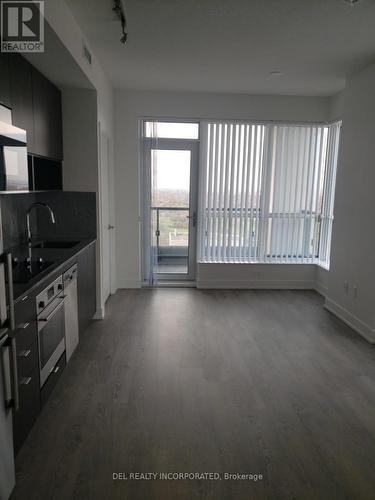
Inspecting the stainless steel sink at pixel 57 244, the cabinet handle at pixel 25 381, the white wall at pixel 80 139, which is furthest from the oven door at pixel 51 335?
the white wall at pixel 80 139

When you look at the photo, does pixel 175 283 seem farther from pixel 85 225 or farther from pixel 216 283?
pixel 85 225

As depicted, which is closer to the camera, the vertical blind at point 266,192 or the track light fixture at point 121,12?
the track light fixture at point 121,12

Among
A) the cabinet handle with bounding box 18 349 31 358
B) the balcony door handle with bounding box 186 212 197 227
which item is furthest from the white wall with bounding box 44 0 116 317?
the cabinet handle with bounding box 18 349 31 358

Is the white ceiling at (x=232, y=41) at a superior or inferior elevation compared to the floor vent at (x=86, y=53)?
superior

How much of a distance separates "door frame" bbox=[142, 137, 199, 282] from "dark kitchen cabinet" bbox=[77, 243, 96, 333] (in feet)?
5.11

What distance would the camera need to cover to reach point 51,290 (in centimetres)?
258

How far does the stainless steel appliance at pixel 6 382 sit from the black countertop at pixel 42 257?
9.3 inches

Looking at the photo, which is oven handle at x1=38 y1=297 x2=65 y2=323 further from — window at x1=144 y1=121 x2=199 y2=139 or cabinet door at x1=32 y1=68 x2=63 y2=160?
window at x1=144 y1=121 x2=199 y2=139

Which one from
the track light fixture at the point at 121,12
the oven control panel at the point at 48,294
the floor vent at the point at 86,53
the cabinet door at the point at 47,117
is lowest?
the oven control panel at the point at 48,294

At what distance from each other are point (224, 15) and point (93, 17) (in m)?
1.04

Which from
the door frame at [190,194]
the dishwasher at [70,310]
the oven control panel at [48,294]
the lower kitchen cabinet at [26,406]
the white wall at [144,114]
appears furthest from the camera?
the door frame at [190,194]

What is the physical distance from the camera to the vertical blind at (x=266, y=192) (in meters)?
5.43

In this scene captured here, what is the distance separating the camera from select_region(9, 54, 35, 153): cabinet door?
2.54 meters

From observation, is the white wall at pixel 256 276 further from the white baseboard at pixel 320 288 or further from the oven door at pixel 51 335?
the oven door at pixel 51 335
